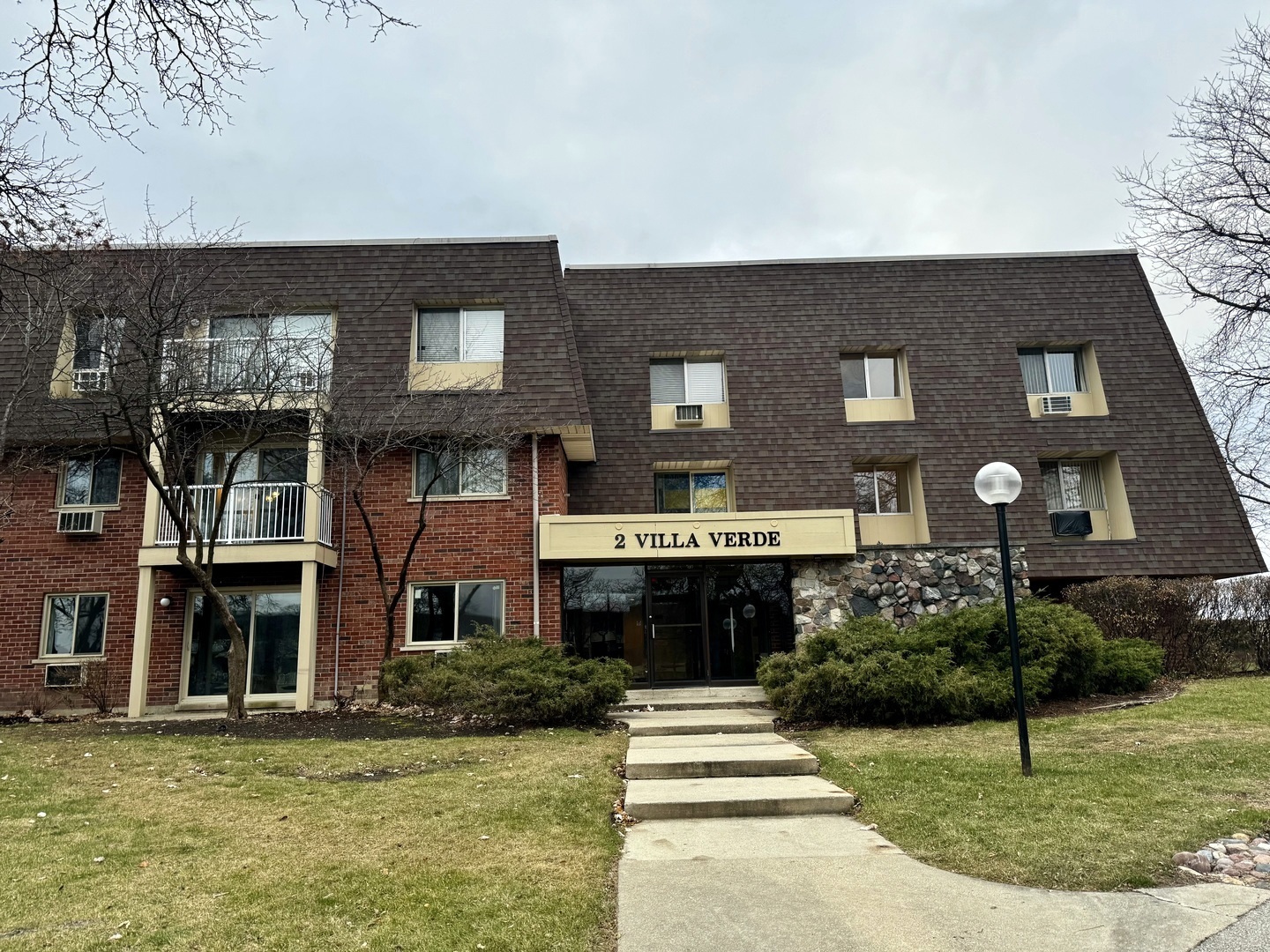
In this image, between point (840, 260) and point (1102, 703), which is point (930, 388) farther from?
point (1102, 703)

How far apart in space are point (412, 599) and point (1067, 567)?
41.1 feet

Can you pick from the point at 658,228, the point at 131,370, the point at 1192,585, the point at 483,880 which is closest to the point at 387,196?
the point at 131,370

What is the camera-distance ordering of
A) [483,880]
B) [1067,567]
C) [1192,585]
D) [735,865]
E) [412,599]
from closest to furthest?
[483,880]
[735,865]
[1192,585]
[412,599]
[1067,567]

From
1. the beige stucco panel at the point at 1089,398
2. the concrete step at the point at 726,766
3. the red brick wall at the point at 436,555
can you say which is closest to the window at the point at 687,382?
the red brick wall at the point at 436,555

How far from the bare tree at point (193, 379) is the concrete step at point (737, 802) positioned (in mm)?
7559

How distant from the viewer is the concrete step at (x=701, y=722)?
35.2ft

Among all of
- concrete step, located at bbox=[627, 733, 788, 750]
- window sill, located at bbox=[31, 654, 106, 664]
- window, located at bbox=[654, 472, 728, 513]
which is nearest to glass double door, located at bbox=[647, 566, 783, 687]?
window, located at bbox=[654, 472, 728, 513]

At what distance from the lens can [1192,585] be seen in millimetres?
14109

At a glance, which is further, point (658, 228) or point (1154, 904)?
point (658, 228)

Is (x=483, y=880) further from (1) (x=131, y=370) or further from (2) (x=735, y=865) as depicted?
(1) (x=131, y=370)

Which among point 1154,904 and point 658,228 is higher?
point 658,228

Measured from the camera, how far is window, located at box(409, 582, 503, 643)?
49.2 ft

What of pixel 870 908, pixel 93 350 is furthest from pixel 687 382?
pixel 870 908

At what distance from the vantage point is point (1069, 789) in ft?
22.0
